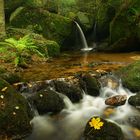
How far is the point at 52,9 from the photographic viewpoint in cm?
1744

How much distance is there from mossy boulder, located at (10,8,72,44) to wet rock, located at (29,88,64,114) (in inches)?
308


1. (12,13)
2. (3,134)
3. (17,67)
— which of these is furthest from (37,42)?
(3,134)

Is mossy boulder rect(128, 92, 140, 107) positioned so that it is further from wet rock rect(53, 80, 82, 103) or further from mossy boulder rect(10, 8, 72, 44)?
mossy boulder rect(10, 8, 72, 44)

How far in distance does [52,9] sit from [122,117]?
12.1m

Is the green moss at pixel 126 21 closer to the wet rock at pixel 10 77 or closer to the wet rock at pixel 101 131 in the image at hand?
the wet rock at pixel 10 77

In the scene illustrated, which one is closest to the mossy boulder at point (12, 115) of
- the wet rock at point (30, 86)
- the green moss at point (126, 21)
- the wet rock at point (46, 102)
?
the wet rock at point (46, 102)

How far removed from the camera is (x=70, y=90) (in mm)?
7246

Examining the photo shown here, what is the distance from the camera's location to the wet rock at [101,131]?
5.11 meters

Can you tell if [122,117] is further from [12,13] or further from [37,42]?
[12,13]

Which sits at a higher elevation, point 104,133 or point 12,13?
point 12,13

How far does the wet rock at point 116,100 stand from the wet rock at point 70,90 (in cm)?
73

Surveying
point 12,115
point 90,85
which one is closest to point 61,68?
point 90,85

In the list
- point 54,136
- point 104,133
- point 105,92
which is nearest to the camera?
point 104,133

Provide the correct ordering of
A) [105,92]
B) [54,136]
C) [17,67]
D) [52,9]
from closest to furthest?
[54,136], [105,92], [17,67], [52,9]
